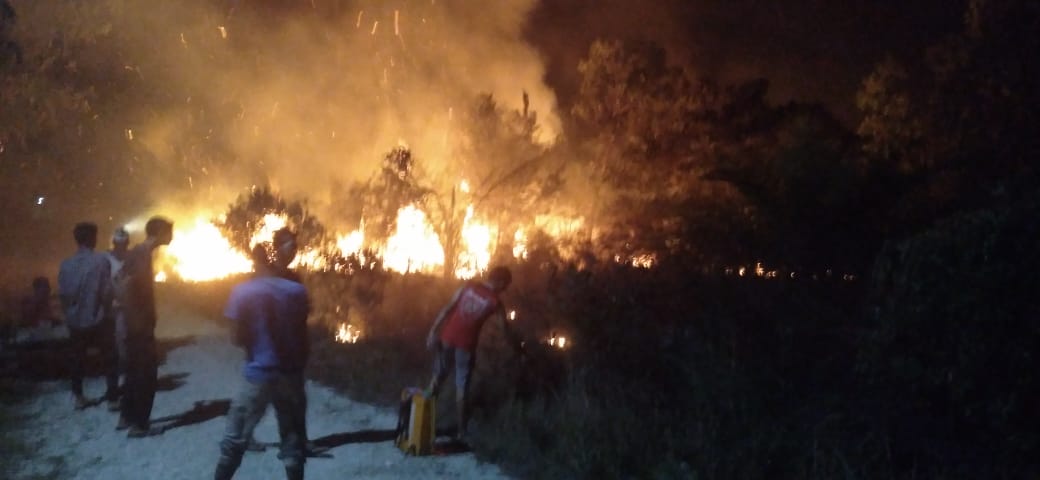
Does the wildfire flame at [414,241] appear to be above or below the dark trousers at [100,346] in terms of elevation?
above

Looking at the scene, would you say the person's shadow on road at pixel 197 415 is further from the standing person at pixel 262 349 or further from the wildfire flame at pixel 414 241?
the wildfire flame at pixel 414 241

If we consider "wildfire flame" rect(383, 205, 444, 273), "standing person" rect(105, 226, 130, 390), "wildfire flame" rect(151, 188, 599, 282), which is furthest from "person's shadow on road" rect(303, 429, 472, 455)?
"wildfire flame" rect(383, 205, 444, 273)

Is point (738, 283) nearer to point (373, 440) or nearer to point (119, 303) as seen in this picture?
point (373, 440)

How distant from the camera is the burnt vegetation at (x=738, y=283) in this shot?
6.71 m

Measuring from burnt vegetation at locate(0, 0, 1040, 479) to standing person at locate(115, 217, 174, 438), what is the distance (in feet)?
8.65

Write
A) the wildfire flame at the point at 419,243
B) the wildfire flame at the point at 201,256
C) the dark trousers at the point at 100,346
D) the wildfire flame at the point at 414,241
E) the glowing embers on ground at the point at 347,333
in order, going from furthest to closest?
the wildfire flame at the point at 201,256 → the wildfire flame at the point at 414,241 → the wildfire flame at the point at 419,243 → the glowing embers on ground at the point at 347,333 → the dark trousers at the point at 100,346

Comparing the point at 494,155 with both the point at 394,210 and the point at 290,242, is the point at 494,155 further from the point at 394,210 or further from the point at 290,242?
the point at 290,242

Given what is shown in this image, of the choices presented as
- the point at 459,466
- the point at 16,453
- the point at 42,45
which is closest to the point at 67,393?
the point at 16,453

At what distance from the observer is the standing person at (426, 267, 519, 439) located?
26.1 ft

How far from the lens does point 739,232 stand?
13242 mm

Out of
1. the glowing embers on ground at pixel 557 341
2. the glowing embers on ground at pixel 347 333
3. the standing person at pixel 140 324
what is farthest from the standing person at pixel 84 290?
the glowing embers on ground at pixel 347 333

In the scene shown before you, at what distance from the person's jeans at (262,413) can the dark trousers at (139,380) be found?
2718 millimetres

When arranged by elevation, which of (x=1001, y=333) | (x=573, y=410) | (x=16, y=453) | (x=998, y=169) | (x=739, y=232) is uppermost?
(x=998, y=169)

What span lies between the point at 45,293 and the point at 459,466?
1340 centimetres
